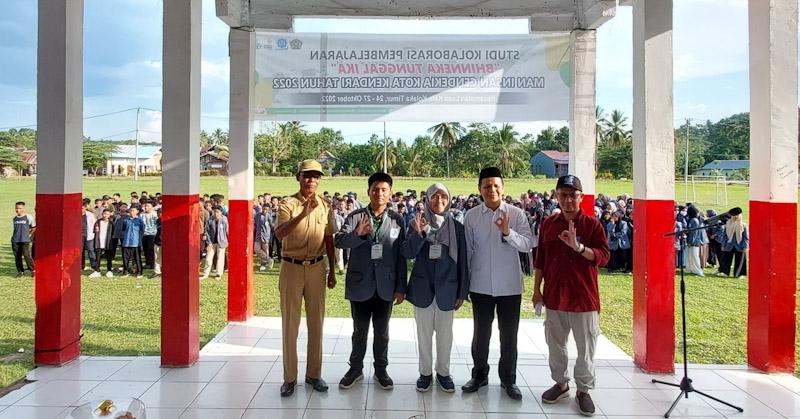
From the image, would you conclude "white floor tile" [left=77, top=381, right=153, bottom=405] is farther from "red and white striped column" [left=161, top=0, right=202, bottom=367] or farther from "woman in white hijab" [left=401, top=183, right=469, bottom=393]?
"woman in white hijab" [left=401, top=183, right=469, bottom=393]

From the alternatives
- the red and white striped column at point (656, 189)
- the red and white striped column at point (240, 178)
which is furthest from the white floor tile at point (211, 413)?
the red and white striped column at point (656, 189)

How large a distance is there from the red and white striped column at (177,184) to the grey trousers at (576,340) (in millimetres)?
3146

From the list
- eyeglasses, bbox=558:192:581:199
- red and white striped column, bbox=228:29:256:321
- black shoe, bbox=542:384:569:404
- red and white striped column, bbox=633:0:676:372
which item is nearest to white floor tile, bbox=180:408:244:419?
black shoe, bbox=542:384:569:404

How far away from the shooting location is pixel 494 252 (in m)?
3.89

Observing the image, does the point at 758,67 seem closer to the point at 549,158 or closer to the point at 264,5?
the point at 264,5

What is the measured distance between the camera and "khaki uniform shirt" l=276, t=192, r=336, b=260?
3.84m

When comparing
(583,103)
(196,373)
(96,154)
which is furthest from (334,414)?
(96,154)

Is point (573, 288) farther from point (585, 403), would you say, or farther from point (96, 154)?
point (96, 154)

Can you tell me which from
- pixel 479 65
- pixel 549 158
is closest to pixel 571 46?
pixel 479 65

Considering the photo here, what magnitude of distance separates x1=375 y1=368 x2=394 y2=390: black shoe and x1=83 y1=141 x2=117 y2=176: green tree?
33.4 meters

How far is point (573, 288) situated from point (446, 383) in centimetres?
124

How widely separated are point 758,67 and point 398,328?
4.45 metres

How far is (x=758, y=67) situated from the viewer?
14.8ft

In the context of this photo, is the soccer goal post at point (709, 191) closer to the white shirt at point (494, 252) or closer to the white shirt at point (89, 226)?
the white shirt at point (494, 252)
